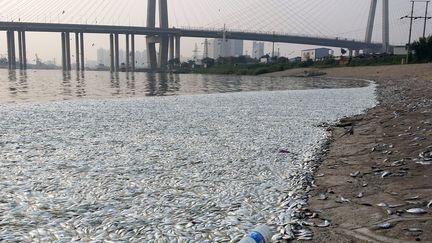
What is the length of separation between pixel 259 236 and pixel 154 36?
101m

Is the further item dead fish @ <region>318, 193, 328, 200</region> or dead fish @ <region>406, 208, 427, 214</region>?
dead fish @ <region>318, 193, 328, 200</region>

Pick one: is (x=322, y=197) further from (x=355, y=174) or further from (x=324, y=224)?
(x=355, y=174)

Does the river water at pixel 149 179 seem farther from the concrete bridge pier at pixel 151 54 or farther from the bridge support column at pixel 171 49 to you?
the concrete bridge pier at pixel 151 54

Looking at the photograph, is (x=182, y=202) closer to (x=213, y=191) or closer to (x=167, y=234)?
(x=213, y=191)

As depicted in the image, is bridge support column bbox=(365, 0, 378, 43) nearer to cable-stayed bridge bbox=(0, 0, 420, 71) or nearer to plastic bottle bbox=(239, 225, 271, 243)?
cable-stayed bridge bbox=(0, 0, 420, 71)

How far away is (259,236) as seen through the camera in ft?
9.67

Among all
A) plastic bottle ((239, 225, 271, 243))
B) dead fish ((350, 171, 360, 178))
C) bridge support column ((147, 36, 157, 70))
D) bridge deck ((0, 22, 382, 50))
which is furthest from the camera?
bridge support column ((147, 36, 157, 70))

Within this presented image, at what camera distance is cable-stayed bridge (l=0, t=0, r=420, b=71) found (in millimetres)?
92250

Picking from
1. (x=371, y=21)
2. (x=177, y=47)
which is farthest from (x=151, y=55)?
(x=371, y=21)

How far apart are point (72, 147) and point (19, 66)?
116 metres

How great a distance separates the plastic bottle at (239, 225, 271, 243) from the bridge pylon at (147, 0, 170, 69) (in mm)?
96968

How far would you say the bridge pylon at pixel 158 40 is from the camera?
9594 cm

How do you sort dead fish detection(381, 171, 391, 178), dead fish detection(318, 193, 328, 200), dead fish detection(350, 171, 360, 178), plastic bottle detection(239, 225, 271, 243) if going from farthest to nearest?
dead fish detection(350, 171, 360, 178), dead fish detection(381, 171, 391, 178), dead fish detection(318, 193, 328, 200), plastic bottle detection(239, 225, 271, 243)

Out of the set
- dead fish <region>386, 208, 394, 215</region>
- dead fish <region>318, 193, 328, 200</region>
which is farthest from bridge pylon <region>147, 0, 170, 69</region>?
dead fish <region>386, 208, 394, 215</region>
